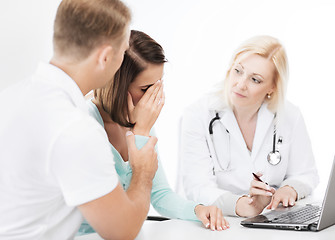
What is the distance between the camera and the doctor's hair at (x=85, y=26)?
1185 millimetres

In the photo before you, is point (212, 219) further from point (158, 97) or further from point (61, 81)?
point (61, 81)

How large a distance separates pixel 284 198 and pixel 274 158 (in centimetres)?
41

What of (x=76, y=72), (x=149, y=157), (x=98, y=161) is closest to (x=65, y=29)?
(x=76, y=72)

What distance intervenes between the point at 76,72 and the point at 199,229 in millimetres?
681

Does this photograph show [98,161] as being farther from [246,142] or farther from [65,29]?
[246,142]

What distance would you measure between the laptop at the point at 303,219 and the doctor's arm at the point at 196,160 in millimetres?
388

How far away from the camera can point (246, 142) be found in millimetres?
2357

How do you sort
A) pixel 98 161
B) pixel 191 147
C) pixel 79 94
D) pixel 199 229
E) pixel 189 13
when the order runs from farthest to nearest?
pixel 189 13 < pixel 191 147 < pixel 199 229 < pixel 79 94 < pixel 98 161

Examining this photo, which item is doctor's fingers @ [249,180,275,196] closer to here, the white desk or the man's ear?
the white desk

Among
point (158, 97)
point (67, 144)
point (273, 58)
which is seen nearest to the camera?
point (67, 144)

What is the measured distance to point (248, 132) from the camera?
2.37m

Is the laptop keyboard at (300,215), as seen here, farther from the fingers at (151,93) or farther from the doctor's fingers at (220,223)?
the fingers at (151,93)

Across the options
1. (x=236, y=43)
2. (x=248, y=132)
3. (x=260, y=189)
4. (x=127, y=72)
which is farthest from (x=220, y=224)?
(x=236, y=43)

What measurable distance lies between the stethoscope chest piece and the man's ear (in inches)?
50.4
